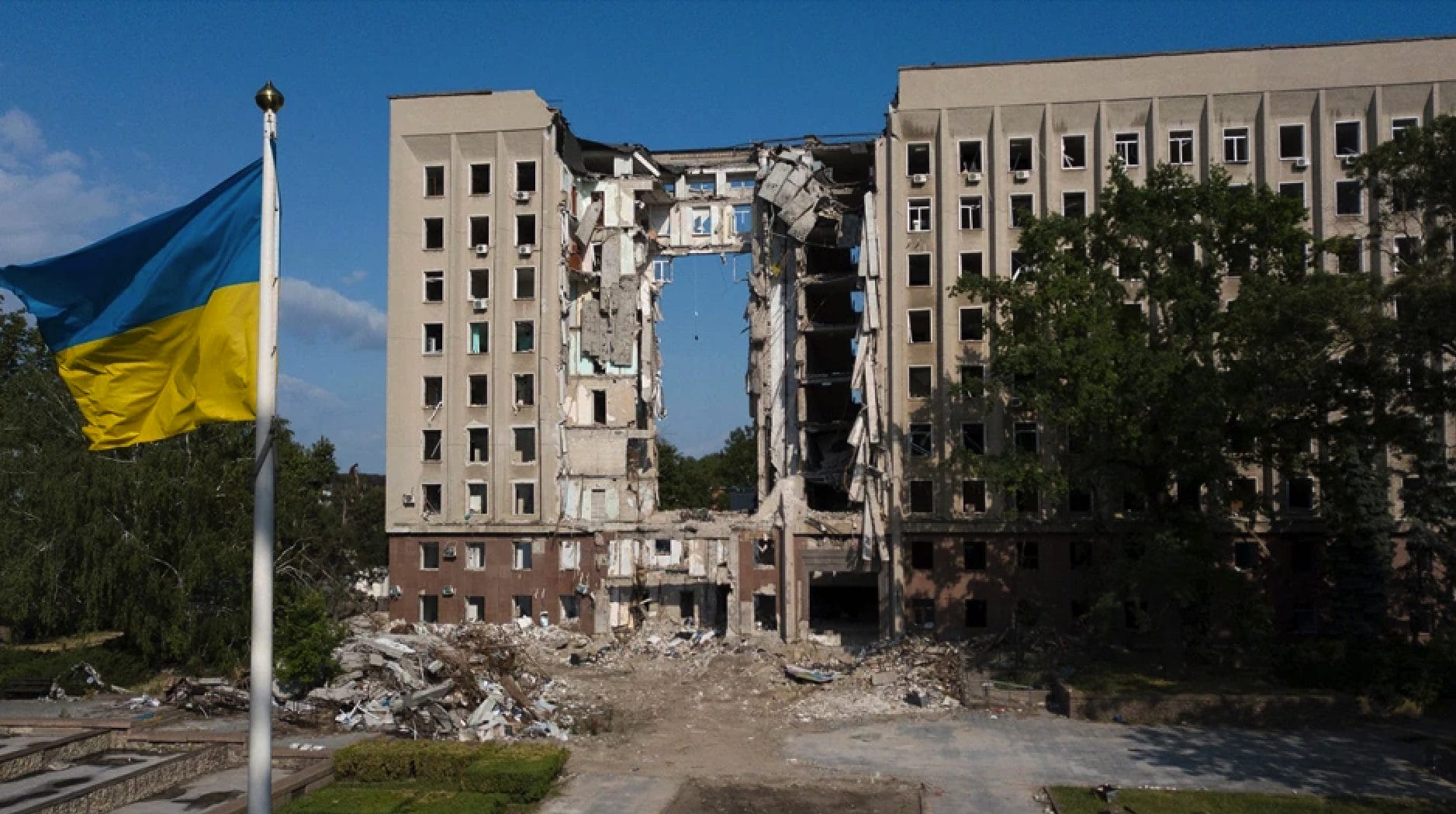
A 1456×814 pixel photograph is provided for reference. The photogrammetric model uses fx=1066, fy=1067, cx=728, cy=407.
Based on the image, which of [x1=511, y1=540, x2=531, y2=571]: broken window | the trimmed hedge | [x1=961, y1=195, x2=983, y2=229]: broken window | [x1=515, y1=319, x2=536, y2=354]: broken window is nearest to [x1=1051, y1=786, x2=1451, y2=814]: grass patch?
the trimmed hedge

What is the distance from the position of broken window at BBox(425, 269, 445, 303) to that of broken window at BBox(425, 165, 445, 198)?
3.42 m

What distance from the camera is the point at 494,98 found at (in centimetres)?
4519

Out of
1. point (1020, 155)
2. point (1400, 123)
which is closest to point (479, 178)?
point (1020, 155)

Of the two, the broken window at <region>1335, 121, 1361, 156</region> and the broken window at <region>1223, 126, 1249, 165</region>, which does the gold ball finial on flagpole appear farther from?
the broken window at <region>1335, 121, 1361, 156</region>

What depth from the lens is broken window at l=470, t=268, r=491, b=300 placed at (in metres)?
45.1

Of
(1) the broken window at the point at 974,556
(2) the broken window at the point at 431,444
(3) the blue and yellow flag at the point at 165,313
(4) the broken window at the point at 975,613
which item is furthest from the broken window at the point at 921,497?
(3) the blue and yellow flag at the point at 165,313

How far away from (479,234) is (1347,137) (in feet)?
113

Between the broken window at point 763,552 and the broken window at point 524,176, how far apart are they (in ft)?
58.0

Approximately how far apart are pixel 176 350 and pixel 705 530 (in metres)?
33.3

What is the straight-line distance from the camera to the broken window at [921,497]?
135 feet

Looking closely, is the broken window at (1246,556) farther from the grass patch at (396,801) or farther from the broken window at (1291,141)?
the grass patch at (396,801)

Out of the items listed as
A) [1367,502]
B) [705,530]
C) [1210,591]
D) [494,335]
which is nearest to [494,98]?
[494,335]

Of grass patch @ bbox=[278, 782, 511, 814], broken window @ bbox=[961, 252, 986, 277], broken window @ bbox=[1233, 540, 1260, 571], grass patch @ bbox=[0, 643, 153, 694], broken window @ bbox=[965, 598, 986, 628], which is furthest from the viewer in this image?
broken window @ bbox=[961, 252, 986, 277]

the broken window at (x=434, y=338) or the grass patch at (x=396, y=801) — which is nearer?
the grass patch at (x=396, y=801)
